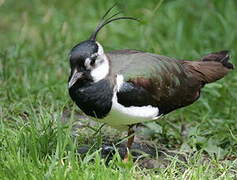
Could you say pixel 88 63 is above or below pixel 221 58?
above

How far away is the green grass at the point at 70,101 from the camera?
4312mm

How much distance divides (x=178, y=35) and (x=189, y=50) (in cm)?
27

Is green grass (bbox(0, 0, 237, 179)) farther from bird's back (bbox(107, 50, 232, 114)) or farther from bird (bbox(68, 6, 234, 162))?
bird's back (bbox(107, 50, 232, 114))

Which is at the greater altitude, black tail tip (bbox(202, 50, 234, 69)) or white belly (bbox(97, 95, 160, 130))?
white belly (bbox(97, 95, 160, 130))

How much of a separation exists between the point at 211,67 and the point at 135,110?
984 millimetres

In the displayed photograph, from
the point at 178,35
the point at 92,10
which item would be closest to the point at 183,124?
the point at 178,35

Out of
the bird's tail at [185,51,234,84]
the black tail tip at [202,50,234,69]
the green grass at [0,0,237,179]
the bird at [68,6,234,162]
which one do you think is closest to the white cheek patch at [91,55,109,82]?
the bird at [68,6,234,162]

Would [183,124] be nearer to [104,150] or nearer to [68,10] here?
[104,150]

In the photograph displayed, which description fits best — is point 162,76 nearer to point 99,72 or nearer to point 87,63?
point 99,72

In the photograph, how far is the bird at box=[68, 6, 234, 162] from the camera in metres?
4.48

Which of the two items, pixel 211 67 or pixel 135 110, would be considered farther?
pixel 211 67

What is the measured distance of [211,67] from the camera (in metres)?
5.24

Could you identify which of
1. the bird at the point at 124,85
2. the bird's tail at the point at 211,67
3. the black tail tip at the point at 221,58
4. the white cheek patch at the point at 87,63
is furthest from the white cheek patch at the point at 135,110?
the black tail tip at the point at 221,58

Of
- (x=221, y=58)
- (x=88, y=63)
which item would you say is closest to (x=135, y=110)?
(x=88, y=63)
